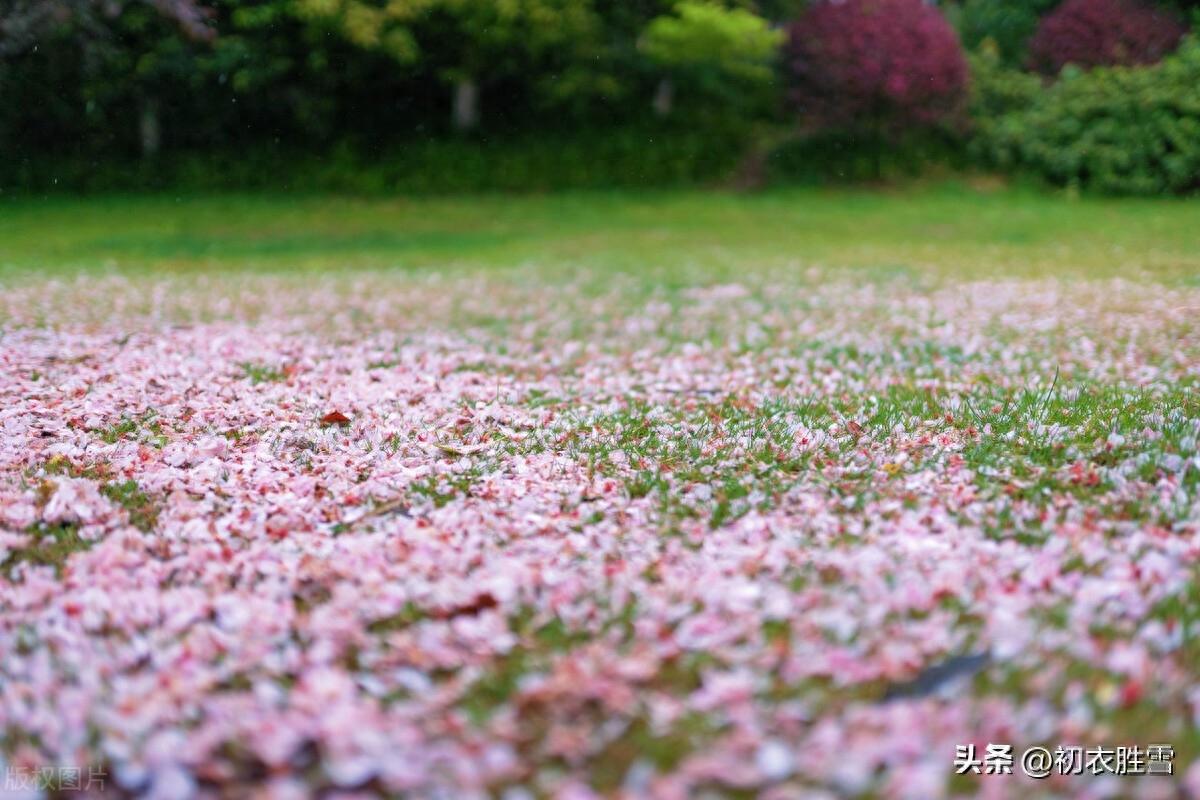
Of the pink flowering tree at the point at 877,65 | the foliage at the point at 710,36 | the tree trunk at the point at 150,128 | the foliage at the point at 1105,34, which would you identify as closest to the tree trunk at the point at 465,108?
the foliage at the point at 710,36

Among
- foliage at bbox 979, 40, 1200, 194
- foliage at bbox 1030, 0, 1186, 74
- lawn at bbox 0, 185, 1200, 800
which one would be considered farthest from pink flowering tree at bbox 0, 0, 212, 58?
foliage at bbox 1030, 0, 1186, 74

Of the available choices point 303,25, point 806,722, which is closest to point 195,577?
point 806,722

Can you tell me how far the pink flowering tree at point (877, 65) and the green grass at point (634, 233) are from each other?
2.92 meters

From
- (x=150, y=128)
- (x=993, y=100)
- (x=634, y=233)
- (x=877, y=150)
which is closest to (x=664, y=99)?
(x=877, y=150)

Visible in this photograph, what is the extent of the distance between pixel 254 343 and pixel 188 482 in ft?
16.0

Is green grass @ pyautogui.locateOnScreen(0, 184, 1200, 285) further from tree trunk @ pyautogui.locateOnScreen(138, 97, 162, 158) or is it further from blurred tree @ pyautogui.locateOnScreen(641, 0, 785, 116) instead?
tree trunk @ pyautogui.locateOnScreen(138, 97, 162, 158)

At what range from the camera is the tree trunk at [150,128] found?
96.4 feet

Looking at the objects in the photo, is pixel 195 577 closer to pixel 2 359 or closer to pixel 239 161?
pixel 2 359

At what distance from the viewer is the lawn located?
9.02ft

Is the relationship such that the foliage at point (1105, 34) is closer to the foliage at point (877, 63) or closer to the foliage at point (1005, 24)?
the foliage at point (1005, 24)

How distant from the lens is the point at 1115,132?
28156mm

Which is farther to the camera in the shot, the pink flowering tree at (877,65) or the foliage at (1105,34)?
the foliage at (1105,34)

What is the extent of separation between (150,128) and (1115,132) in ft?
98.7

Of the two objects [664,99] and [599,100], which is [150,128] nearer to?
[599,100]
